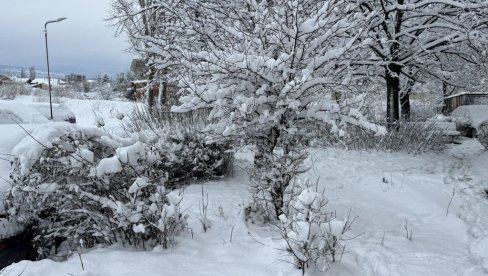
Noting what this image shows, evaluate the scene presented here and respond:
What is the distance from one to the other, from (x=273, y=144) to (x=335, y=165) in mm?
3639

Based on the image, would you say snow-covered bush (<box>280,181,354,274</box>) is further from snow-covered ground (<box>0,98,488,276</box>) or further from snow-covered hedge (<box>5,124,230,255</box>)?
snow-covered hedge (<box>5,124,230,255</box>)

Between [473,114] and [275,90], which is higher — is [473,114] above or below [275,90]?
below

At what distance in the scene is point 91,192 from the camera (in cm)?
378

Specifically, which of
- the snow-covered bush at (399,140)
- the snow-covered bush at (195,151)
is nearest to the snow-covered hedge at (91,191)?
the snow-covered bush at (195,151)

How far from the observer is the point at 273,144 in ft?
13.8

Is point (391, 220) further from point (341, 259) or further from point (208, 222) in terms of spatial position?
point (208, 222)

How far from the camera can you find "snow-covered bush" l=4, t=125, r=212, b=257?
138 inches

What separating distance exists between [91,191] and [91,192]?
0.01 m

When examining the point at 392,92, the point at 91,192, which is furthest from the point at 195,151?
the point at 392,92

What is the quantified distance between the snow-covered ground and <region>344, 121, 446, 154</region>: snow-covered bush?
57.0 inches

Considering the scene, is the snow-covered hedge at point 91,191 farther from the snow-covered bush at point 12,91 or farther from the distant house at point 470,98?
the snow-covered bush at point 12,91

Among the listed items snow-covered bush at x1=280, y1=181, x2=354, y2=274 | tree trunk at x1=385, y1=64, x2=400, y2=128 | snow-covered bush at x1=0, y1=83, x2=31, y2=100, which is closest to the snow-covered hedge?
snow-covered bush at x1=280, y1=181, x2=354, y2=274

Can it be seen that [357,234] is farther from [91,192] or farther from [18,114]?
[18,114]

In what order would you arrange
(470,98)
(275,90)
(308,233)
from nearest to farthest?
(308,233) → (275,90) → (470,98)
